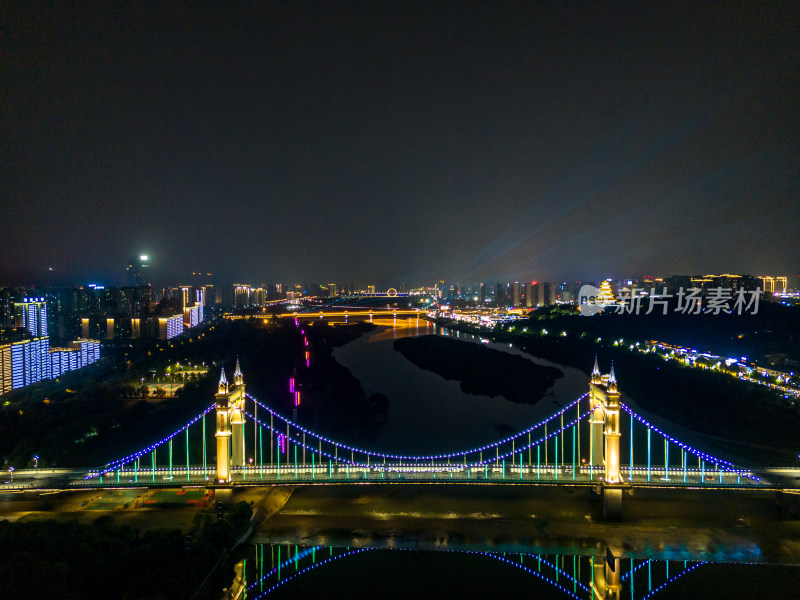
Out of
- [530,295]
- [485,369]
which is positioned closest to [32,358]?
[485,369]

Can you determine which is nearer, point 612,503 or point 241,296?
point 612,503

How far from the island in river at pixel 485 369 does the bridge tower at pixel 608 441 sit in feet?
26.9

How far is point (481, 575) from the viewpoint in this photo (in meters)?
5.93

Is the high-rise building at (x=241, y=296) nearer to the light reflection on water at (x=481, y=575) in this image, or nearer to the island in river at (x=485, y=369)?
the island in river at (x=485, y=369)

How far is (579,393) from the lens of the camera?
16.6 m

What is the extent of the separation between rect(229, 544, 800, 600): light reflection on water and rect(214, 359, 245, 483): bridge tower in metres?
1.11

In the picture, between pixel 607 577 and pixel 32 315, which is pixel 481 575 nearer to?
pixel 607 577

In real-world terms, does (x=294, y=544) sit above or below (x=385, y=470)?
below

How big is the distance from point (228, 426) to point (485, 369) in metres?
14.3

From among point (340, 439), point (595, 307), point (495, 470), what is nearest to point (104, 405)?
point (340, 439)

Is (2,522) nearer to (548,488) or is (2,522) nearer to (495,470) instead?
(495,470)

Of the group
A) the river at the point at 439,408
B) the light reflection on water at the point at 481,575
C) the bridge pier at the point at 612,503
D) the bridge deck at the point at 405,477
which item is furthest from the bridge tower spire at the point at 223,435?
the bridge pier at the point at 612,503

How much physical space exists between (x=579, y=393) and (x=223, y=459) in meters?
12.6

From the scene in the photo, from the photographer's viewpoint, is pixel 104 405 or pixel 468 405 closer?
pixel 104 405
